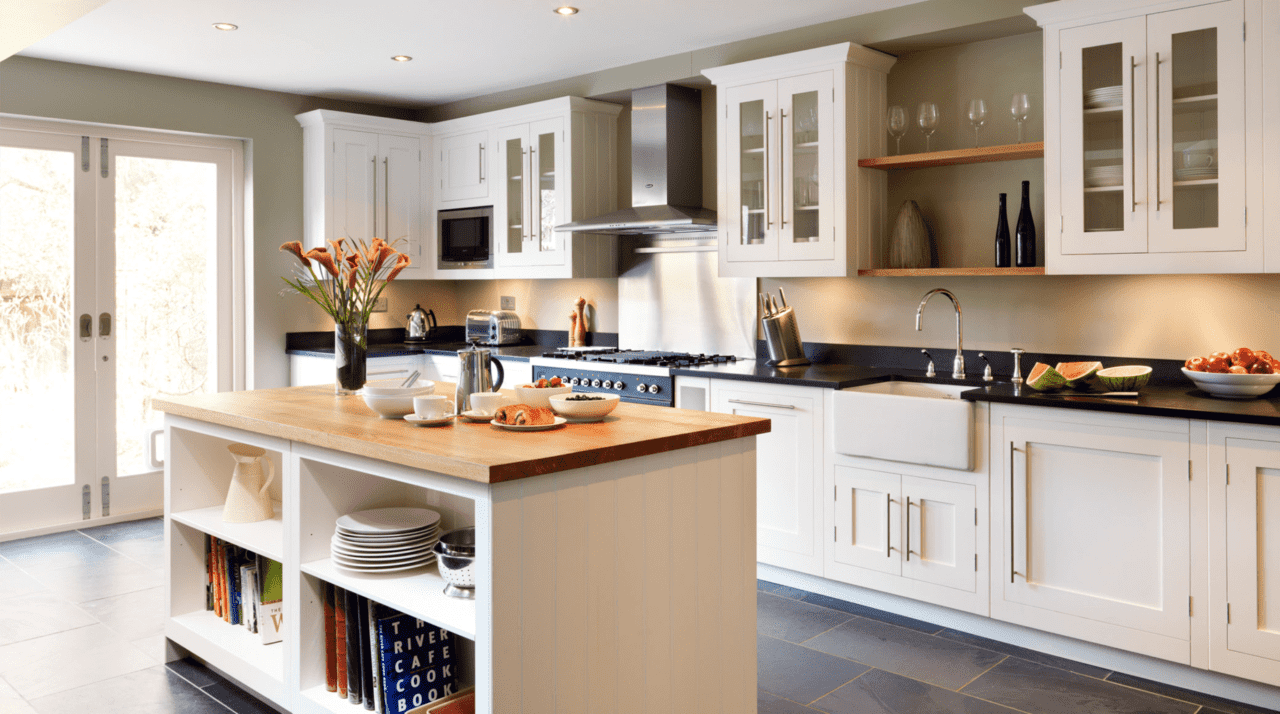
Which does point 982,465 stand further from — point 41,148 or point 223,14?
point 41,148

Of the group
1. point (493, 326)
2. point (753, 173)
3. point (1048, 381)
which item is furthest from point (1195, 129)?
point (493, 326)

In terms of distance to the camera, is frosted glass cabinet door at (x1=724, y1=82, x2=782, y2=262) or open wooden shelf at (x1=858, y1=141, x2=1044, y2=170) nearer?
open wooden shelf at (x1=858, y1=141, x2=1044, y2=170)

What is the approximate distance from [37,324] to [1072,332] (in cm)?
508

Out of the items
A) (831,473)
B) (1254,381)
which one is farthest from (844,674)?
(1254,381)

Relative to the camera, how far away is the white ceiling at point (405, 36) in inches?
155

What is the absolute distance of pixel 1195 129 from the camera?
3.08m

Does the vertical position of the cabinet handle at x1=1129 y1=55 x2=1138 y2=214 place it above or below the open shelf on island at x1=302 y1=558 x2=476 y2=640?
above

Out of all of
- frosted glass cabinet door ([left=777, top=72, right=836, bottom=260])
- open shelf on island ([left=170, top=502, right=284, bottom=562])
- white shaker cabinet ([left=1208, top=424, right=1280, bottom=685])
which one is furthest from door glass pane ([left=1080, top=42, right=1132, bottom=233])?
open shelf on island ([left=170, top=502, right=284, bottom=562])

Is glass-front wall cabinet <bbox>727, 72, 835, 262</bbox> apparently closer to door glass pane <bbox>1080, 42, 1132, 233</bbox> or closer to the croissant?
door glass pane <bbox>1080, 42, 1132, 233</bbox>

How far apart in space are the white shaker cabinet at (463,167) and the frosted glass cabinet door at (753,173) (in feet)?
5.92

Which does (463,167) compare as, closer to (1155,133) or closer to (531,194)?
(531,194)

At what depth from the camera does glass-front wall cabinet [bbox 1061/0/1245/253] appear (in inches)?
119

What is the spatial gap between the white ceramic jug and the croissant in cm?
105

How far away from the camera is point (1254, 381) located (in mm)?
2971
